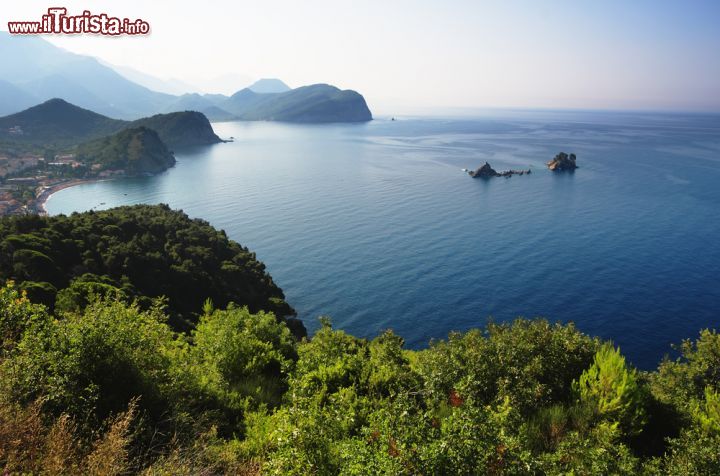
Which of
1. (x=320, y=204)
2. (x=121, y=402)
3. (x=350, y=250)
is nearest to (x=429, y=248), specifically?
(x=350, y=250)

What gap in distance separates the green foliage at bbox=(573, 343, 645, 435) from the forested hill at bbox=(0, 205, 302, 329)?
3687 cm

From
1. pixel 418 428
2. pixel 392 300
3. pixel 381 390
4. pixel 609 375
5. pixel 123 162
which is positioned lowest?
pixel 392 300

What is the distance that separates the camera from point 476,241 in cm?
8475

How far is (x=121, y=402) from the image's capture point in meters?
14.0

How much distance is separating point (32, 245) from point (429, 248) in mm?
63287

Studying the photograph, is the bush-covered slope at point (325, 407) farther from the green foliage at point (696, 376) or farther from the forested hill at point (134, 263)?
the forested hill at point (134, 263)

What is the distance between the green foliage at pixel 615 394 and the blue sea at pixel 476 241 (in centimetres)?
3515

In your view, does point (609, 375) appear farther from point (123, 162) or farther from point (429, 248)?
point (123, 162)

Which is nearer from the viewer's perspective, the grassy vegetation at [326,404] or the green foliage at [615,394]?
the grassy vegetation at [326,404]


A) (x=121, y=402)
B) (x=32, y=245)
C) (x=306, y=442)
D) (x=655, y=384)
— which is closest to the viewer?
(x=306, y=442)

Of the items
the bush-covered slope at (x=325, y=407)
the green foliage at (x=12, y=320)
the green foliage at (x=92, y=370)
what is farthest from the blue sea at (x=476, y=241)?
the green foliage at (x=12, y=320)

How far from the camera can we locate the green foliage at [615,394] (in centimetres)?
1708

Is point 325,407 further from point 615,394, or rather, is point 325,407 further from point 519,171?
point 519,171

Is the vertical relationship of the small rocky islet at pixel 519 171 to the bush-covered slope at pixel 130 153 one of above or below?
below
